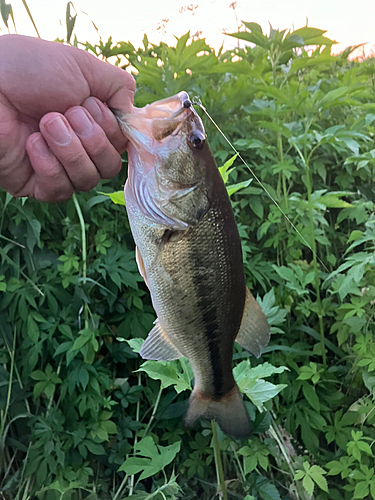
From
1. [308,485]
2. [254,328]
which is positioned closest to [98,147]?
[254,328]

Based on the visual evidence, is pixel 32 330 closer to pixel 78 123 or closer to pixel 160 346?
pixel 160 346

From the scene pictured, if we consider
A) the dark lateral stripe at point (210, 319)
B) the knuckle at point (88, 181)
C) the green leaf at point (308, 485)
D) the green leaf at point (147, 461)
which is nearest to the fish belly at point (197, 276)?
the dark lateral stripe at point (210, 319)

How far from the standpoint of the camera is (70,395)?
4.43ft

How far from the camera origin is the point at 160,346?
916 millimetres

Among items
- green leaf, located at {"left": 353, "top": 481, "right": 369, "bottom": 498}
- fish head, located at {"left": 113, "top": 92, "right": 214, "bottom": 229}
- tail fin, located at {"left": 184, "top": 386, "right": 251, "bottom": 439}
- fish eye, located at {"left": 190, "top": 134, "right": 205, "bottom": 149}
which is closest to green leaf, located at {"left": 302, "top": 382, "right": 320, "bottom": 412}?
green leaf, located at {"left": 353, "top": 481, "right": 369, "bottom": 498}

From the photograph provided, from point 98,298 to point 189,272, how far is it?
2.87 ft

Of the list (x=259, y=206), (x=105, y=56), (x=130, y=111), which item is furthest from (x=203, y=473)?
(x=105, y=56)

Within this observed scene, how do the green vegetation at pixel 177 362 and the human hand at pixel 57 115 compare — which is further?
the green vegetation at pixel 177 362

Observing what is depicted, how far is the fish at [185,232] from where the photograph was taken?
74cm

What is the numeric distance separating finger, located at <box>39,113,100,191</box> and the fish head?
104 millimetres

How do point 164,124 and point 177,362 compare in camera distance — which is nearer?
point 164,124

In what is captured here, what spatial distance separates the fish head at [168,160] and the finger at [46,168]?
16 centimetres

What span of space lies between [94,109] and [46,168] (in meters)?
0.18

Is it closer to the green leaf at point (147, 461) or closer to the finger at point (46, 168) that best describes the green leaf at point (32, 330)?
the green leaf at point (147, 461)
